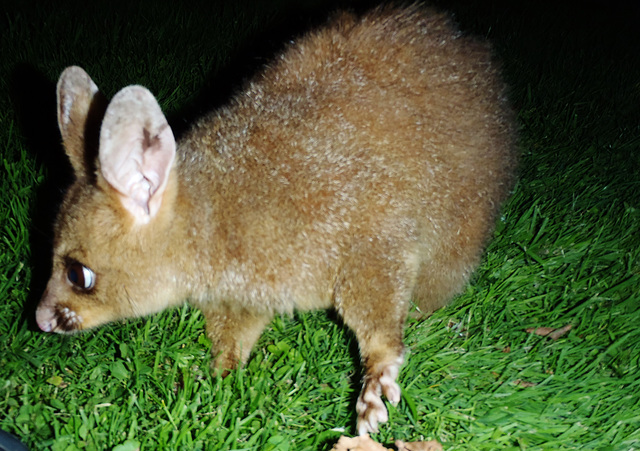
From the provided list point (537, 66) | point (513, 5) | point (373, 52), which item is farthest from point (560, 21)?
point (373, 52)

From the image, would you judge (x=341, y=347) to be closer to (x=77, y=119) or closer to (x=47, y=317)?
(x=47, y=317)

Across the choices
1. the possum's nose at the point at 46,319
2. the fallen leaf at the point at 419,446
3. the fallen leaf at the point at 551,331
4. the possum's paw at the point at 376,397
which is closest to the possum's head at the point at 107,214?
the possum's nose at the point at 46,319

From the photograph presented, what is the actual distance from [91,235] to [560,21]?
23.0ft

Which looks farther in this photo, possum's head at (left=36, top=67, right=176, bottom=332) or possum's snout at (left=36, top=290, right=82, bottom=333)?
possum's snout at (left=36, top=290, right=82, bottom=333)

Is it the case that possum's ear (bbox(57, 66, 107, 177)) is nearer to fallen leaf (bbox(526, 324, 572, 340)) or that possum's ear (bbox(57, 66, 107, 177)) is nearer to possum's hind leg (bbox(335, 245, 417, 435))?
possum's hind leg (bbox(335, 245, 417, 435))

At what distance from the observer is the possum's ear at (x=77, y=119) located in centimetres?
252

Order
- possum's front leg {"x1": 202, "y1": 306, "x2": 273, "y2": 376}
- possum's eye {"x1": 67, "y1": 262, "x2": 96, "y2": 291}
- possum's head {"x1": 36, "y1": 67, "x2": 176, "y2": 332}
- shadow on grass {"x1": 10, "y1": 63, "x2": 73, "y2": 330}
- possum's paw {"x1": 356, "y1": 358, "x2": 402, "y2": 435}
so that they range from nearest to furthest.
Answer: possum's head {"x1": 36, "y1": 67, "x2": 176, "y2": 332} < possum's paw {"x1": 356, "y1": 358, "x2": 402, "y2": 435} < possum's eye {"x1": 67, "y1": 262, "x2": 96, "y2": 291} < possum's front leg {"x1": 202, "y1": 306, "x2": 273, "y2": 376} < shadow on grass {"x1": 10, "y1": 63, "x2": 73, "y2": 330}

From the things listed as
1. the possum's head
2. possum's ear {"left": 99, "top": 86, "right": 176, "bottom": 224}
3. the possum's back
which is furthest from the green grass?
possum's ear {"left": 99, "top": 86, "right": 176, "bottom": 224}

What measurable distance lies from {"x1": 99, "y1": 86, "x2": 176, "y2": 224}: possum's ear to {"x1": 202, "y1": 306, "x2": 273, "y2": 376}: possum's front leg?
24.7 inches

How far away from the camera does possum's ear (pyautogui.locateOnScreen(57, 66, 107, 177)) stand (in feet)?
8.27

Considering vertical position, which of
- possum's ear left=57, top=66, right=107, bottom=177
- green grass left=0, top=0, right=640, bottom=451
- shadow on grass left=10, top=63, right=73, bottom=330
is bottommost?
green grass left=0, top=0, right=640, bottom=451

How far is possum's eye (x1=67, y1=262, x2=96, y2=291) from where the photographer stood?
8.13ft

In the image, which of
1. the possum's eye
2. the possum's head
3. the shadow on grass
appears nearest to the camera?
the possum's head

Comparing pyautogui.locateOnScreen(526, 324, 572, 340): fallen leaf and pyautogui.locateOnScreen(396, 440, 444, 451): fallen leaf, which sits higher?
pyautogui.locateOnScreen(396, 440, 444, 451): fallen leaf
